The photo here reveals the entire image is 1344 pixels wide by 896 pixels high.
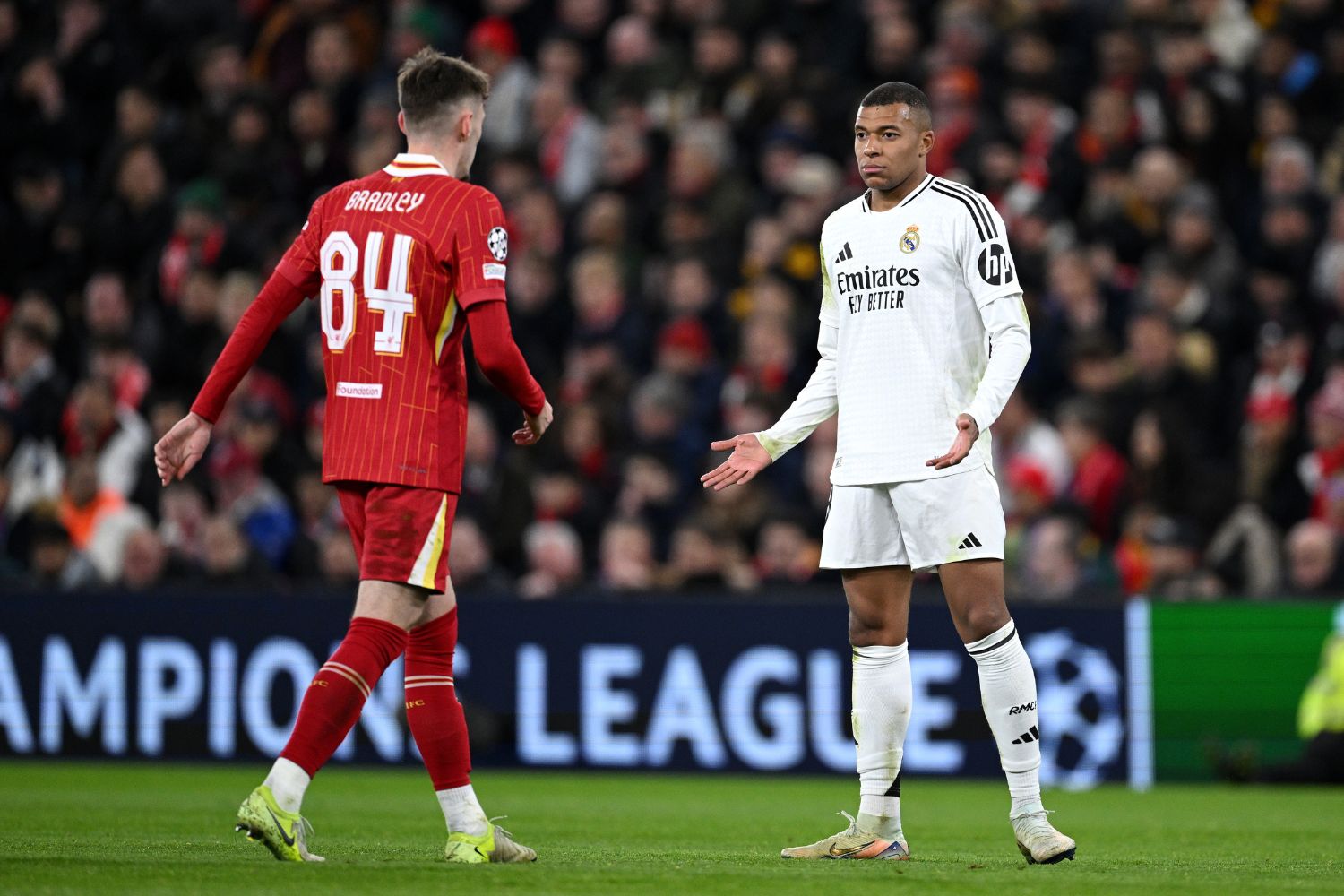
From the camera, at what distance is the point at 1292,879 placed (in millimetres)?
5930

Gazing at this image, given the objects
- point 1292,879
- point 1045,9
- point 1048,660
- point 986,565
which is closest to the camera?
point 1292,879

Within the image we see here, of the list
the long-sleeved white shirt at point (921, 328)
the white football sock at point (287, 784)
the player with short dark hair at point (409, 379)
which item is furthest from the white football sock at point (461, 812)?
the long-sleeved white shirt at point (921, 328)

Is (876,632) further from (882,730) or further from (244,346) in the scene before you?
(244,346)

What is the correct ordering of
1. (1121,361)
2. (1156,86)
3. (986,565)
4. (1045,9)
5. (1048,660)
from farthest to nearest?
1. (1045,9)
2. (1156,86)
3. (1121,361)
4. (1048,660)
5. (986,565)

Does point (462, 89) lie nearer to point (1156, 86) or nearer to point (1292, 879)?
point (1292, 879)

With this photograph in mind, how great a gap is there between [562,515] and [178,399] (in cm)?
326

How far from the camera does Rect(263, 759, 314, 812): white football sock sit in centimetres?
555

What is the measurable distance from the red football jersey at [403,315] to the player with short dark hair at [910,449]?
104 cm

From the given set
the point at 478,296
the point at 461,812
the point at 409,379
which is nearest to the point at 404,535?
the point at 409,379

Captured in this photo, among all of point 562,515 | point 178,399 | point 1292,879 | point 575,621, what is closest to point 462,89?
point 1292,879

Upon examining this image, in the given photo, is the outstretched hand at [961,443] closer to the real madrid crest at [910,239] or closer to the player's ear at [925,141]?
the real madrid crest at [910,239]

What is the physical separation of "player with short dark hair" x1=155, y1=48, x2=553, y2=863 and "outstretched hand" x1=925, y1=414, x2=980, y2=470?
4.01ft

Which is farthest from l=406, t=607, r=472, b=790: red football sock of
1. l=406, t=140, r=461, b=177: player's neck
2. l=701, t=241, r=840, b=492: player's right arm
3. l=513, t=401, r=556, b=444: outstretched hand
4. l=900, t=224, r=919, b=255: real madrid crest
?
l=900, t=224, r=919, b=255: real madrid crest

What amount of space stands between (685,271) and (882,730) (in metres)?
7.74
